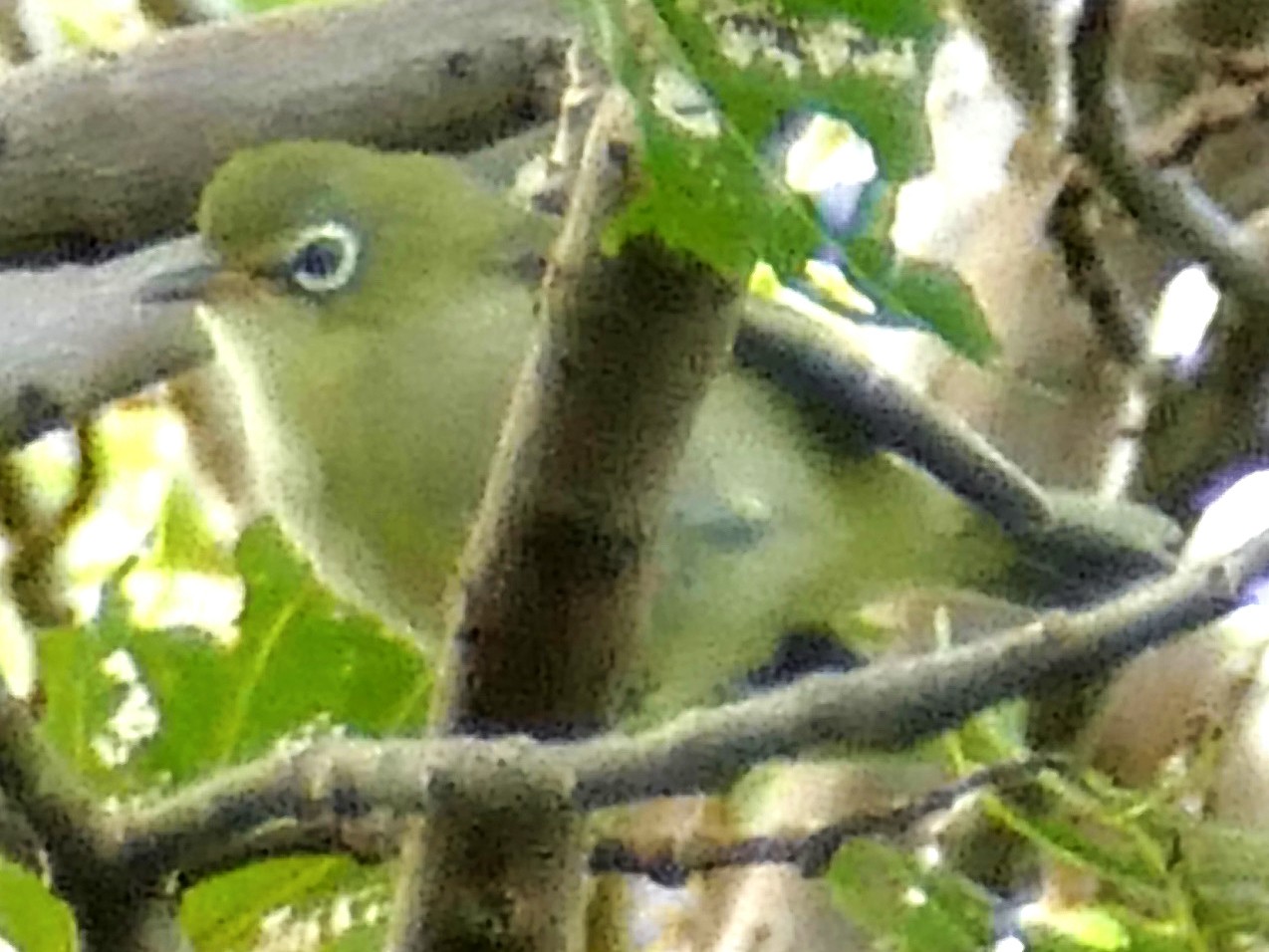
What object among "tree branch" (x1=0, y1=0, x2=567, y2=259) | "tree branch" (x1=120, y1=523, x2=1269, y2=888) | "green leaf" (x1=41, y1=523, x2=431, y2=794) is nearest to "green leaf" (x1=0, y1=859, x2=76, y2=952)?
"green leaf" (x1=41, y1=523, x2=431, y2=794)

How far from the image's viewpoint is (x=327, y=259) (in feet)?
2.31

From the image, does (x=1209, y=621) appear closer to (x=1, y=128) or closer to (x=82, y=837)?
(x=82, y=837)

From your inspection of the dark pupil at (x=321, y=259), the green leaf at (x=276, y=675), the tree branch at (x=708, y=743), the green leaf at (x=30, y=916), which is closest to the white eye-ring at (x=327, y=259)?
the dark pupil at (x=321, y=259)

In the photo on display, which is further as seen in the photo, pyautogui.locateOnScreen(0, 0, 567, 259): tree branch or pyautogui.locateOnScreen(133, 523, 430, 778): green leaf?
pyautogui.locateOnScreen(0, 0, 567, 259): tree branch

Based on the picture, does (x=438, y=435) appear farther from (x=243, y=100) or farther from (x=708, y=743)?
(x=708, y=743)

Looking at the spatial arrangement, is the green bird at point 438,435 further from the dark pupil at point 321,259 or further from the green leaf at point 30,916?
the green leaf at point 30,916

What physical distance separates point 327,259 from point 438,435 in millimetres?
105

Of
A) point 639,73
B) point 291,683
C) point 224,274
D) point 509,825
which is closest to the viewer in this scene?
point 639,73

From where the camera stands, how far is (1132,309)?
621 mm

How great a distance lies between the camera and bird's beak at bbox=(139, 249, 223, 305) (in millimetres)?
676

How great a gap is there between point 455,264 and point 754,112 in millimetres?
421

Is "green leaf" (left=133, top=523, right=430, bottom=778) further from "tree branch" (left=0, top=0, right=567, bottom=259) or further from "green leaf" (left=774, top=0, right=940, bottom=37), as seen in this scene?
"green leaf" (left=774, top=0, right=940, bottom=37)

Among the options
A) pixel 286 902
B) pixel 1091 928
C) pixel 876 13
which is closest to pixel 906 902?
pixel 1091 928

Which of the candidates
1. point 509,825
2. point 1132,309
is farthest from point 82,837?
point 1132,309
